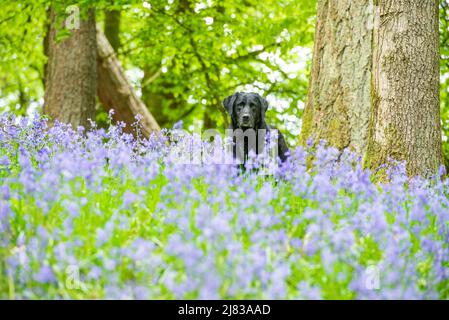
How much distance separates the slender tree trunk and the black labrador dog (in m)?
9.16

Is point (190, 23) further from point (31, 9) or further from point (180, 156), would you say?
point (180, 156)

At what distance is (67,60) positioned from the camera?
35.0 ft

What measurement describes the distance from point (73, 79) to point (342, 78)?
18.2 ft

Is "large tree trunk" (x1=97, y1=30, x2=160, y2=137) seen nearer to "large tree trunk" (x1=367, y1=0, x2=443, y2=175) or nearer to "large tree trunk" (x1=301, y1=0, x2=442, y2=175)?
"large tree trunk" (x1=301, y1=0, x2=442, y2=175)

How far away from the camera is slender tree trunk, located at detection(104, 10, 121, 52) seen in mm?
16344

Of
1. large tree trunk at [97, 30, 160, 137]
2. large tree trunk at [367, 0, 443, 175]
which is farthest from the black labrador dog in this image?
large tree trunk at [97, 30, 160, 137]

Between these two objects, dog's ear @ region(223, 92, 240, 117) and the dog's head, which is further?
dog's ear @ region(223, 92, 240, 117)

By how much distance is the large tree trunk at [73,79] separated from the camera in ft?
34.5

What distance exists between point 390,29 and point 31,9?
911cm

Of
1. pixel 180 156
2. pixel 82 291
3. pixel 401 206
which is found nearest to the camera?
pixel 82 291

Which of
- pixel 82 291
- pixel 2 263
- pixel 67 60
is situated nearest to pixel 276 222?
pixel 82 291

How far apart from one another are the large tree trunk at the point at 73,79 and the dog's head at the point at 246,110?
3.53 m

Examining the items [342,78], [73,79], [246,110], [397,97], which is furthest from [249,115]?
[73,79]

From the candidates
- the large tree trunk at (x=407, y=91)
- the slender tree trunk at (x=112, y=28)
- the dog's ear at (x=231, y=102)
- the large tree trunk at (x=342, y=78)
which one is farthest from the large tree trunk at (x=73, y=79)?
the large tree trunk at (x=407, y=91)
